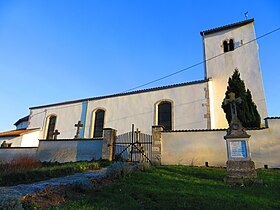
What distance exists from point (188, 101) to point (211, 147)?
18.7 feet

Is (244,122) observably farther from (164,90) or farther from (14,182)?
(14,182)

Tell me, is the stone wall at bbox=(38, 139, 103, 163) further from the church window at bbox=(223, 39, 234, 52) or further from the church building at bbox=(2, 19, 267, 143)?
the church window at bbox=(223, 39, 234, 52)

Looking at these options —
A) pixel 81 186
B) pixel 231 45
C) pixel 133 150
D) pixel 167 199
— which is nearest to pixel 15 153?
pixel 133 150

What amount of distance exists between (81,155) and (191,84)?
9.48 meters

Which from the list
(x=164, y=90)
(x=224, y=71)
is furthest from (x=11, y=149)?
(x=224, y=71)

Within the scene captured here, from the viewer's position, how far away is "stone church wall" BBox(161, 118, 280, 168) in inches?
390

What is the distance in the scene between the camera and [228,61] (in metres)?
17.4

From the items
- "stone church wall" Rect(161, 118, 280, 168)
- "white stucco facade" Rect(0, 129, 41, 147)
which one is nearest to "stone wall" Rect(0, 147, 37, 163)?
"white stucco facade" Rect(0, 129, 41, 147)

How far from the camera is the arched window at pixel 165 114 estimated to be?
1625 centimetres

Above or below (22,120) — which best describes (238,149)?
below

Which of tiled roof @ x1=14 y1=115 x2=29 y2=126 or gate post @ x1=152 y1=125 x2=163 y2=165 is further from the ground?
tiled roof @ x1=14 y1=115 x2=29 y2=126

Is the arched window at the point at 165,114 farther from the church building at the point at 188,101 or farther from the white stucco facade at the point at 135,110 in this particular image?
the white stucco facade at the point at 135,110

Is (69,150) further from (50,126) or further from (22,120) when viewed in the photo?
(22,120)

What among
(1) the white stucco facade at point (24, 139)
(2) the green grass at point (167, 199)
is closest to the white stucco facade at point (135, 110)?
(1) the white stucco facade at point (24, 139)
